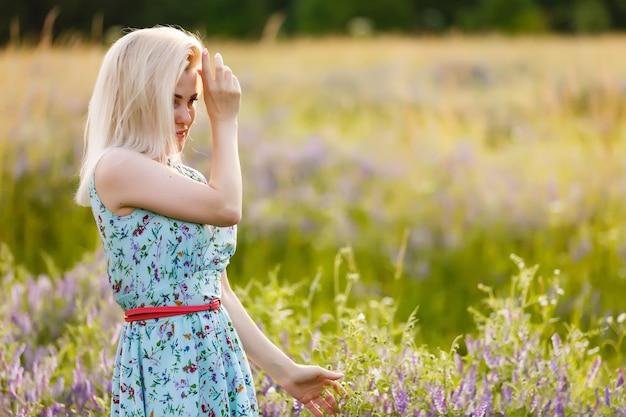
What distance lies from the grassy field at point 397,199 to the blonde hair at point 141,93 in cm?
103

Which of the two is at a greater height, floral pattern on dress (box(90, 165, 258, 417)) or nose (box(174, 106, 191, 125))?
nose (box(174, 106, 191, 125))

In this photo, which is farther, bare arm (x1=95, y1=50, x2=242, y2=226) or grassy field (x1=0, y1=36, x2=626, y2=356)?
grassy field (x1=0, y1=36, x2=626, y2=356)

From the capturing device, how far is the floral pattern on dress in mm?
2080

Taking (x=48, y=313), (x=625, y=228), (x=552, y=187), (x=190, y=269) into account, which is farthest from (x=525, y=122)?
(x=190, y=269)

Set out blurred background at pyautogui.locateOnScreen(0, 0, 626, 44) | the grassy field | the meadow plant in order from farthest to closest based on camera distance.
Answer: blurred background at pyautogui.locateOnScreen(0, 0, 626, 44), the grassy field, the meadow plant

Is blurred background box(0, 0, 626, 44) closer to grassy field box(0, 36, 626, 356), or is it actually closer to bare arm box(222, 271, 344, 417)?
grassy field box(0, 36, 626, 356)

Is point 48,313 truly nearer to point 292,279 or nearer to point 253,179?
point 292,279

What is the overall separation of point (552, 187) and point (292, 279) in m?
2.08

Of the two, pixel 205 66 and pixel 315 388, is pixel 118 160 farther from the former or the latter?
pixel 315 388

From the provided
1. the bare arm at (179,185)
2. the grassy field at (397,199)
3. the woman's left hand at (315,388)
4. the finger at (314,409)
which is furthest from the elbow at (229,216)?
the grassy field at (397,199)

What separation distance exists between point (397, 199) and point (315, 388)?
12.2ft

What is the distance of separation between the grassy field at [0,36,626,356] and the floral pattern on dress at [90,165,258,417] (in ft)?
3.01

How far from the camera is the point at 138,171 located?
2.08 meters

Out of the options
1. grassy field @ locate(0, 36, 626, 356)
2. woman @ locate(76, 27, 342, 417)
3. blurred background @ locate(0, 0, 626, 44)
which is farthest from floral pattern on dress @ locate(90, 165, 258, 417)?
blurred background @ locate(0, 0, 626, 44)
